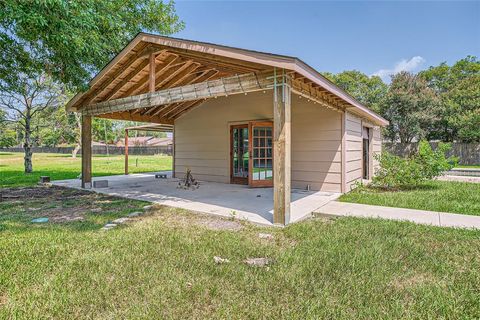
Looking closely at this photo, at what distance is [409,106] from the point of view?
17.3 m

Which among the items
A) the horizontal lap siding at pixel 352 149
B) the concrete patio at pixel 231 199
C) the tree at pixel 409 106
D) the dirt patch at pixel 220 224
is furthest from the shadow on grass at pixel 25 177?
the tree at pixel 409 106

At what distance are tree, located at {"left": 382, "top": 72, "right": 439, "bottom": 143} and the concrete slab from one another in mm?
15459

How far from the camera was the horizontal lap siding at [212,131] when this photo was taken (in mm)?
7899

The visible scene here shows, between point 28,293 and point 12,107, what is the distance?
42.7ft

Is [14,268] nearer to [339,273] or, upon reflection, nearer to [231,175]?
[339,273]

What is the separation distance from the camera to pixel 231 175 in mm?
8547

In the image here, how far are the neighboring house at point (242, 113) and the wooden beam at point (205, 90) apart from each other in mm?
17

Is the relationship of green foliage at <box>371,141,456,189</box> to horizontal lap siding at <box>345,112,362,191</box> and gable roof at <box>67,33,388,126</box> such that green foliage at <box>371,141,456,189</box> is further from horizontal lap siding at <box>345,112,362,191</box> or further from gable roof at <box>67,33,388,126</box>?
gable roof at <box>67,33,388,126</box>

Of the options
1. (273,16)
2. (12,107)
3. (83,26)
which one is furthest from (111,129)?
(83,26)

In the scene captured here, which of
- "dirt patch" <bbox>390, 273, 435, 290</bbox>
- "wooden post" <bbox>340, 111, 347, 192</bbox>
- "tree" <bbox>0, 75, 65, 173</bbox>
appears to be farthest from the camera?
"tree" <bbox>0, 75, 65, 173</bbox>

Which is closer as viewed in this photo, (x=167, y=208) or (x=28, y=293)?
(x=28, y=293)

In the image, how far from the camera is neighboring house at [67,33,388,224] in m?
3.95

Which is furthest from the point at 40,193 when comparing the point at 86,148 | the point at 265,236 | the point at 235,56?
the point at 265,236

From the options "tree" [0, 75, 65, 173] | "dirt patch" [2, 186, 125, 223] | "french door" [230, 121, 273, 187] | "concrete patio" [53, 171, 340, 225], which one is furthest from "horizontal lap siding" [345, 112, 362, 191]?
"tree" [0, 75, 65, 173]
